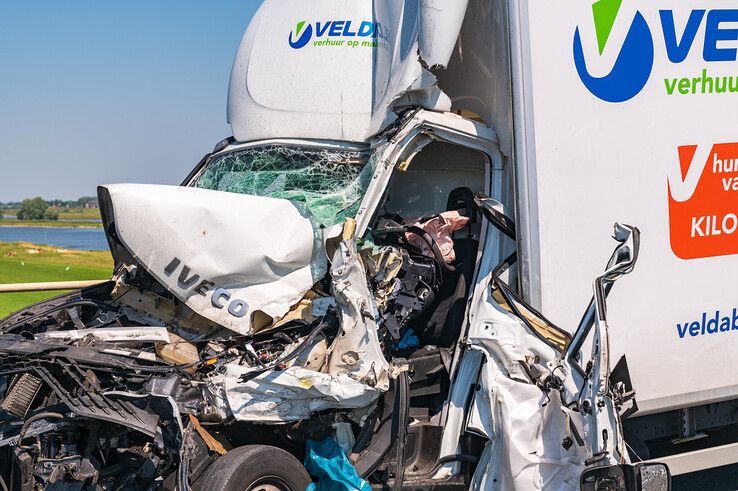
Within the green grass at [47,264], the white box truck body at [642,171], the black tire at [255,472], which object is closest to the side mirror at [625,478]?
the white box truck body at [642,171]

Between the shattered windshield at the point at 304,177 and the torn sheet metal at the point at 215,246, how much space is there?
30 cm

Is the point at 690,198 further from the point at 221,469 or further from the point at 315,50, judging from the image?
the point at 221,469

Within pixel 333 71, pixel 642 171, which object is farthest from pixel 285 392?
pixel 642 171

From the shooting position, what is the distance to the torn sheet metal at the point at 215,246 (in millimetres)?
4531

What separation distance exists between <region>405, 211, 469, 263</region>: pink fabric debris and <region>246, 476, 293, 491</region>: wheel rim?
146 cm

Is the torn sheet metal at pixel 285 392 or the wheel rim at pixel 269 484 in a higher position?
the torn sheet metal at pixel 285 392

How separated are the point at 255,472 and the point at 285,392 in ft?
1.32

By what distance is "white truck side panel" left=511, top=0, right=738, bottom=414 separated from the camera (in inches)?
184

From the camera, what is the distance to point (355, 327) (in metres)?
4.52

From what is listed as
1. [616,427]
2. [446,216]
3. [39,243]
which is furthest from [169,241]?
[39,243]

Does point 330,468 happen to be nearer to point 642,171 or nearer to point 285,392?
point 285,392

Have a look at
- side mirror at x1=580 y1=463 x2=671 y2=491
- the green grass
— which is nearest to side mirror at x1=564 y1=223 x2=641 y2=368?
side mirror at x1=580 y1=463 x2=671 y2=491

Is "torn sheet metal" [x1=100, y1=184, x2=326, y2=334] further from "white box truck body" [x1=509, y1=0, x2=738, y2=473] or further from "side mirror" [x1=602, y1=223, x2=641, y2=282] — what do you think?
"side mirror" [x1=602, y1=223, x2=641, y2=282]

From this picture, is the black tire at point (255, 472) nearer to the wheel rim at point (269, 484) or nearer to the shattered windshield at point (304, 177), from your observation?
the wheel rim at point (269, 484)
